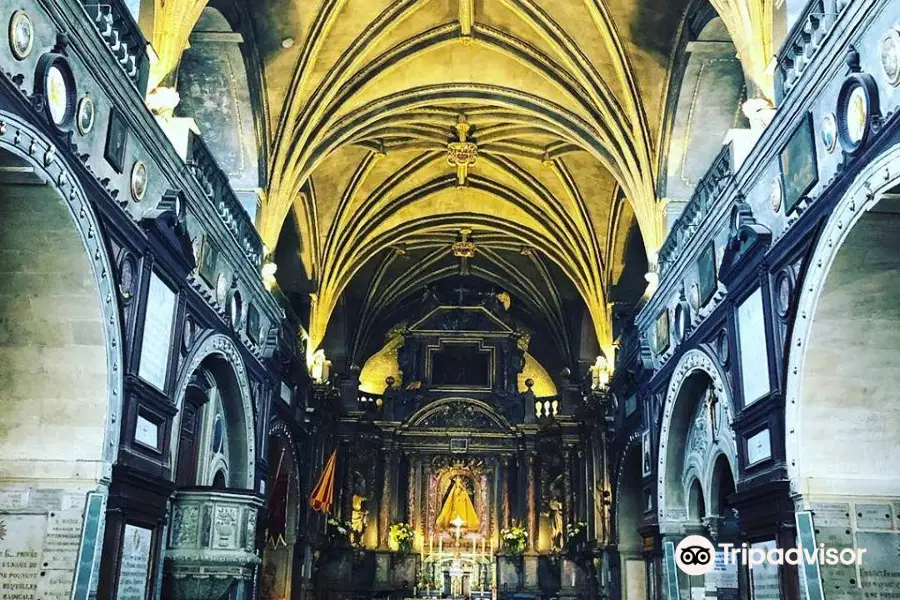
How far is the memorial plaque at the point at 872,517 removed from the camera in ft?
29.7

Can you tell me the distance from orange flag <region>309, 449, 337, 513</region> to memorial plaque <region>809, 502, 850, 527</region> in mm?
14412

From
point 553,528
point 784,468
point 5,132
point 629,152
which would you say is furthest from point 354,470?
point 5,132

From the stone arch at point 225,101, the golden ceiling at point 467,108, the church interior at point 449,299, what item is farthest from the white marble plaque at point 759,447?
the stone arch at point 225,101

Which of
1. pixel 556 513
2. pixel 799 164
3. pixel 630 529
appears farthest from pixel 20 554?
pixel 556 513

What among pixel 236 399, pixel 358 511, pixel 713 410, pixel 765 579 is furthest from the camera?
pixel 358 511

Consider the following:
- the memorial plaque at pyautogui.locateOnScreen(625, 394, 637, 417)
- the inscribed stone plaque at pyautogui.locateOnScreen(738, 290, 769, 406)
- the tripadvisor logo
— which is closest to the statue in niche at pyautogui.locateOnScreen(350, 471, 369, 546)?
the memorial plaque at pyautogui.locateOnScreen(625, 394, 637, 417)

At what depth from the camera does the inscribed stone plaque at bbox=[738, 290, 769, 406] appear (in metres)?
10.3

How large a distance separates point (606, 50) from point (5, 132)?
1181cm

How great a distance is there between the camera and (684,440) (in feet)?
50.2

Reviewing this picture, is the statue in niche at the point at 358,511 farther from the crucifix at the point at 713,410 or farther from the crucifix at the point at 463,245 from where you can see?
the crucifix at the point at 713,410

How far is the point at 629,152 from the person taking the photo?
17281 mm

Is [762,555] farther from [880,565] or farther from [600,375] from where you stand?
[600,375]

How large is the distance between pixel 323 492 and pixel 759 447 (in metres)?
13.6

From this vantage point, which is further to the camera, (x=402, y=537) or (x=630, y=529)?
(x=402, y=537)
